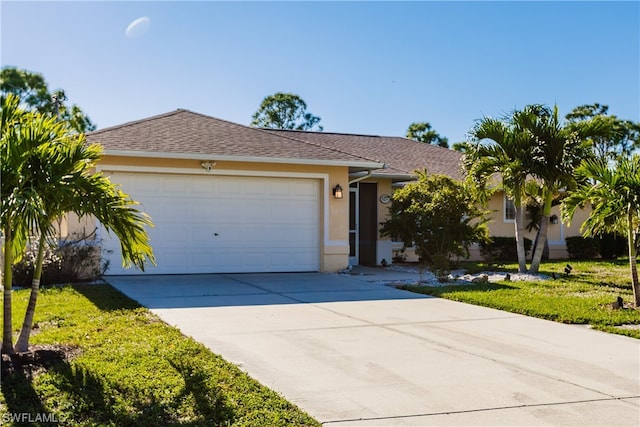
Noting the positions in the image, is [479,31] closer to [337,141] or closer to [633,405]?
[337,141]

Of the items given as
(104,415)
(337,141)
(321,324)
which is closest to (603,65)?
(337,141)

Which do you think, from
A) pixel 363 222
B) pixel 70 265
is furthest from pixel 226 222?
pixel 363 222

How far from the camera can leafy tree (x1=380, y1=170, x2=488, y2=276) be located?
44.4 feet

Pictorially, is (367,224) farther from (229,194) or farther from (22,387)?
(22,387)

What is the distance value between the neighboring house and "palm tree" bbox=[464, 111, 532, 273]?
8.57 feet

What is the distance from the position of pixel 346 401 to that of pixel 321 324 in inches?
128

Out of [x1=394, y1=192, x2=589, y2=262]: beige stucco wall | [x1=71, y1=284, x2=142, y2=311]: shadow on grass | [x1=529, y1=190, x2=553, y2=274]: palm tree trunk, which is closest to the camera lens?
[x1=71, y1=284, x2=142, y2=311]: shadow on grass

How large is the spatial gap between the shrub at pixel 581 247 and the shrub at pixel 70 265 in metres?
15.8

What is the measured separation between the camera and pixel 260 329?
7590 mm

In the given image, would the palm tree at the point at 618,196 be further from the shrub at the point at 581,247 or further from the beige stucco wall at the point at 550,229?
the shrub at the point at 581,247

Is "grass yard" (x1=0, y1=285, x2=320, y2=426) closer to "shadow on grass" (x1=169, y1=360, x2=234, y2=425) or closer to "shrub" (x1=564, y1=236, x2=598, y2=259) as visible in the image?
"shadow on grass" (x1=169, y1=360, x2=234, y2=425)

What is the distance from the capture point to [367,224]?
17641 millimetres

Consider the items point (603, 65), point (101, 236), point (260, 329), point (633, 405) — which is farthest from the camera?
point (603, 65)

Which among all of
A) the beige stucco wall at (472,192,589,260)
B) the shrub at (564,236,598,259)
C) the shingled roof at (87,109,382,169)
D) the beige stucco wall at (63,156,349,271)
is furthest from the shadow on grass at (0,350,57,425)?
the shrub at (564,236,598,259)
